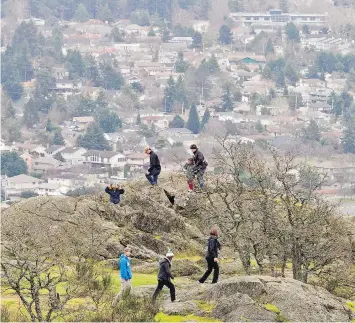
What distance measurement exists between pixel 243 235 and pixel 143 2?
134 m

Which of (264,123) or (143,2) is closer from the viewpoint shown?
(264,123)

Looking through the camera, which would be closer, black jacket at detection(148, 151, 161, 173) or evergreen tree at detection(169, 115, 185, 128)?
black jacket at detection(148, 151, 161, 173)

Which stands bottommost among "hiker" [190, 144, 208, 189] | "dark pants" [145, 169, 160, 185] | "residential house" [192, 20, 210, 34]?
"dark pants" [145, 169, 160, 185]

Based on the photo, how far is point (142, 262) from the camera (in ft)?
52.6

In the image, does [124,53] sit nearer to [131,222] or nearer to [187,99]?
[187,99]

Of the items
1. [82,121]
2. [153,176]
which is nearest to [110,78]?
[82,121]

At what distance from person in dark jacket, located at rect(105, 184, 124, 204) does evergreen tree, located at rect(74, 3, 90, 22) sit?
12671 centimetres

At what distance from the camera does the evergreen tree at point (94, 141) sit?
9175 cm

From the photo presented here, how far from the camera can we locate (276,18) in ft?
473

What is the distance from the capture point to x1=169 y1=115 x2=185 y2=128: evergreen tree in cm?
9938

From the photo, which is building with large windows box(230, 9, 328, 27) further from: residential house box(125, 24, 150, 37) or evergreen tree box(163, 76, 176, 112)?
evergreen tree box(163, 76, 176, 112)

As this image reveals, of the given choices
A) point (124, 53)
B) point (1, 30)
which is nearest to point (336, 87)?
point (124, 53)

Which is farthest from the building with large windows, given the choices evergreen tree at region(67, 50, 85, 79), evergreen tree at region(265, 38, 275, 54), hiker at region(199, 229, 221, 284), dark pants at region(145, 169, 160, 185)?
hiker at region(199, 229, 221, 284)

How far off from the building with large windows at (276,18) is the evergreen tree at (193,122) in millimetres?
44899
